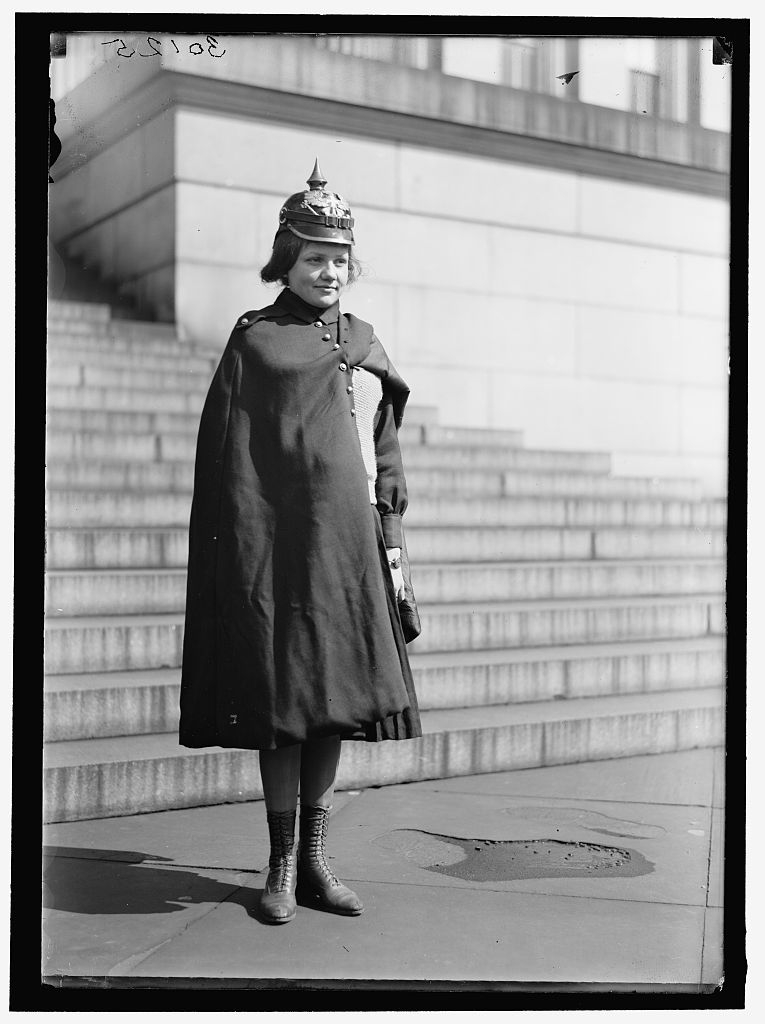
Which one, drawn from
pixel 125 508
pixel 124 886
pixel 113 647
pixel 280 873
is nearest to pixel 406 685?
pixel 280 873

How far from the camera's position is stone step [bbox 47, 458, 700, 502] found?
283 inches

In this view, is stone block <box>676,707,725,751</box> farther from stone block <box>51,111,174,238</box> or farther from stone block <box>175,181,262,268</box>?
stone block <box>51,111,174,238</box>

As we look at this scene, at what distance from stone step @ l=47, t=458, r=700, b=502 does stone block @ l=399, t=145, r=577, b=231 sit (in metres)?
1.71

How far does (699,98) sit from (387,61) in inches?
43.5

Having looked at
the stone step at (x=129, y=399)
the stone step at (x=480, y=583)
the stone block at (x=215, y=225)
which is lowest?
the stone step at (x=480, y=583)

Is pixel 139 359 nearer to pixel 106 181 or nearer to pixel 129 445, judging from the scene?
pixel 129 445

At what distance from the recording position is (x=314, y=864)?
4.28 m

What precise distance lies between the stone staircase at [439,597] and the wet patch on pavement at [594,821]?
58cm

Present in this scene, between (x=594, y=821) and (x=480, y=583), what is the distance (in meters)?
2.16

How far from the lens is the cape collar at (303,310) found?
416cm

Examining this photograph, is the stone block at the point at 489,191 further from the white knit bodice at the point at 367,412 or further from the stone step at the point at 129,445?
the white knit bodice at the point at 367,412

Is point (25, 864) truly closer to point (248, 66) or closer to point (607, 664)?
point (248, 66)

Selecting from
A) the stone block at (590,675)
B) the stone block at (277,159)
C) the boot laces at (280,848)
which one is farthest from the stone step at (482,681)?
the stone block at (277,159)

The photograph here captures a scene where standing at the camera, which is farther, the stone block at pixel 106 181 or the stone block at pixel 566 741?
the stone block at pixel 566 741
